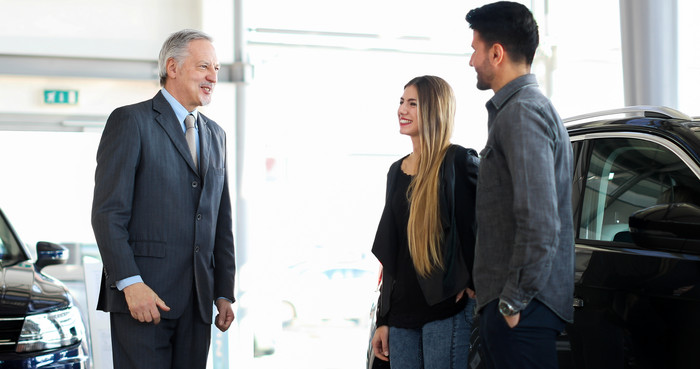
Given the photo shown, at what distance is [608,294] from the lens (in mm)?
2186

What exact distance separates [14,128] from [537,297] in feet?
22.2

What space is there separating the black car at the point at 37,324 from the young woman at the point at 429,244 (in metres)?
1.52

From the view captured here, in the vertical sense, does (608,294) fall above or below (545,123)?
below

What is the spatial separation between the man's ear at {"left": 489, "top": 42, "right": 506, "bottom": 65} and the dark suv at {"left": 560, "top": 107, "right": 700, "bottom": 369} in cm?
63

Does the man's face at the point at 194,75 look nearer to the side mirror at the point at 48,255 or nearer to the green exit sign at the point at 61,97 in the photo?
the side mirror at the point at 48,255

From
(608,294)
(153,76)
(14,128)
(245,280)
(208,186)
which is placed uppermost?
(153,76)

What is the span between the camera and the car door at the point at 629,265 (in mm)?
2016

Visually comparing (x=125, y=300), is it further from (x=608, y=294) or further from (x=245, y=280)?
(x=245, y=280)

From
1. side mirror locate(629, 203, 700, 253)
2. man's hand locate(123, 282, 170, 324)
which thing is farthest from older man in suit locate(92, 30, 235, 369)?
side mirror locate(629, 203, 700, 253)

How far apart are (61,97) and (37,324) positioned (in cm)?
469

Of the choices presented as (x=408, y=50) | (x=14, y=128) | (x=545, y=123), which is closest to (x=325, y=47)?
(x=408, y=50)

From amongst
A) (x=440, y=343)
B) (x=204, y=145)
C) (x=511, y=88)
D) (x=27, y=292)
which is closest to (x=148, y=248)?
(x=204, y=145)

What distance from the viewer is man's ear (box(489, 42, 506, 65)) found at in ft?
6.23

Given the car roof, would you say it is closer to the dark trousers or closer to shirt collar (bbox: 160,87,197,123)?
the dark trousers
